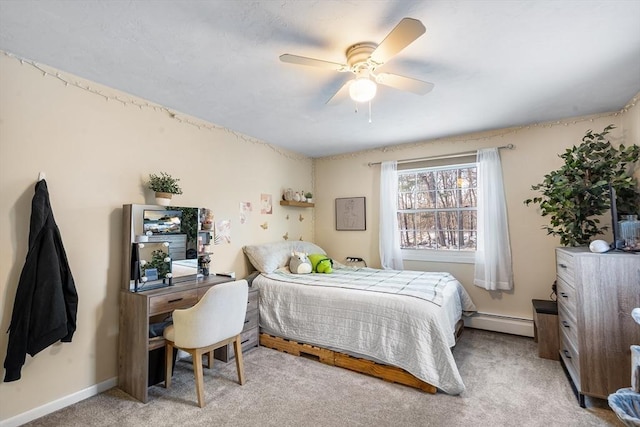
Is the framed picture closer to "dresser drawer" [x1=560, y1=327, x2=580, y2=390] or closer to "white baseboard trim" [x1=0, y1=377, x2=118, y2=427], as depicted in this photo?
"dresser drawer" [x1=560, y1=327, x2=580, y2=390]

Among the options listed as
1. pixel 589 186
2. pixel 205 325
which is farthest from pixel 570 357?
pixel 205 325

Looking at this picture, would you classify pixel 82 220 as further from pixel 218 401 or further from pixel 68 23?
pixel 218 401

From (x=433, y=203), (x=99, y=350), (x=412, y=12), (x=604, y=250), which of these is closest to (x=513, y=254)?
(x=433, y=203)

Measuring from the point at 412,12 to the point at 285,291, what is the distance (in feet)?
8.38

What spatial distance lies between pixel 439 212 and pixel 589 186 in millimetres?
1618

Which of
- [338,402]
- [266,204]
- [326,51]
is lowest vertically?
[338,402]

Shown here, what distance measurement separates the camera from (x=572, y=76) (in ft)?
7.57

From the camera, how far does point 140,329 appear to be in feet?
7.30

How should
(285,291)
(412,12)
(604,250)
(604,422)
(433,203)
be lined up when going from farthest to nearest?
(433,203), (285,291), (604,250), (604,422), (412,12)

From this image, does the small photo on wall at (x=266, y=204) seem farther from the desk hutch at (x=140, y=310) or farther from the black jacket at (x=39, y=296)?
the black jacket at (x=39, y=296)

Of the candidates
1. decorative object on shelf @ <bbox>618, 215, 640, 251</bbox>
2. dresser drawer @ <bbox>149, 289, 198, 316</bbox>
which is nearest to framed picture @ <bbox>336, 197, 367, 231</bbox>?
dresser drawer @ <bbox>149, 289, 198, 316</bbox>

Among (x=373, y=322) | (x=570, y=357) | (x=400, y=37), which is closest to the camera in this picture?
(x=400, y=37)

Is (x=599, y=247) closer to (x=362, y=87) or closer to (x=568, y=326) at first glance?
(x=568, y=326)

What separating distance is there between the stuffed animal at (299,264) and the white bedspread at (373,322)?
0.97 ft
